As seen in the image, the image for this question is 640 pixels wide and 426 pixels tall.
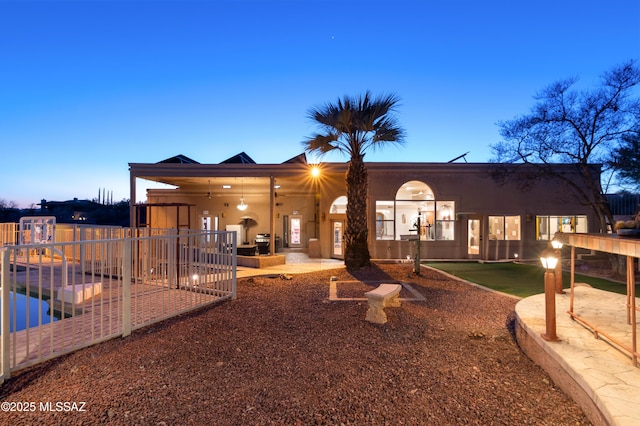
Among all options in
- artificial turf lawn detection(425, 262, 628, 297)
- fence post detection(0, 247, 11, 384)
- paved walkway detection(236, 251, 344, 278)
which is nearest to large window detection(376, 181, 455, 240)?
artificial turf lawn detection(425, 262, 628, 297)

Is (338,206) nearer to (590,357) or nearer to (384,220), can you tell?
(384,220)

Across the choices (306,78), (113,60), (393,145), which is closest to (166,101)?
(113,60)

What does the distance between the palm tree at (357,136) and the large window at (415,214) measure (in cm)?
378

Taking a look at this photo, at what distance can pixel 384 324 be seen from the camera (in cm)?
479

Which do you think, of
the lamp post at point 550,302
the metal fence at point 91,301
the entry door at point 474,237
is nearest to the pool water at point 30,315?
the metal fence at point 91,301

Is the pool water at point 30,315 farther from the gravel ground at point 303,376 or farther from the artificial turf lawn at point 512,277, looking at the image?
the artificial turf lawn at point 512,277

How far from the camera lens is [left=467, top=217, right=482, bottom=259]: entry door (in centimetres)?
1296

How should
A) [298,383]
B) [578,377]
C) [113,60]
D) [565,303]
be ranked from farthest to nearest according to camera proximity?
[113,60], [565,303], [298,383], [578,377]

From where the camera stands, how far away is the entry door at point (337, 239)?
44.3ft

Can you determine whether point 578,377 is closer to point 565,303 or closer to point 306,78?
point 565,303

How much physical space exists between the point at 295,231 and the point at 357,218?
990 centimetres

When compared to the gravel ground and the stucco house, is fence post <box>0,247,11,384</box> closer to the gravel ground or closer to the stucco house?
the gravel ground

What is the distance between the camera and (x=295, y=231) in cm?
1858

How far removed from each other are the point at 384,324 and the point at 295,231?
14039 mm
